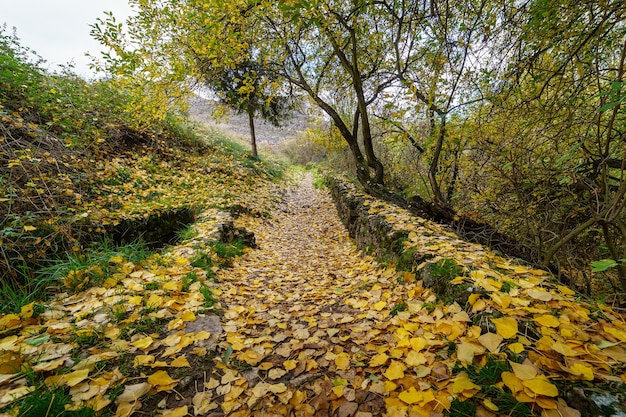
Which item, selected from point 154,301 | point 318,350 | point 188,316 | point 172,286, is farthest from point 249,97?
point 318,350

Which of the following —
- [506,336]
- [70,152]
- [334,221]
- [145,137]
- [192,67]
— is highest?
[192,67]

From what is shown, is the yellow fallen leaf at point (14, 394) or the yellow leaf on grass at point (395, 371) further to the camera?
the yellow leaf on grass at point (395, 371)

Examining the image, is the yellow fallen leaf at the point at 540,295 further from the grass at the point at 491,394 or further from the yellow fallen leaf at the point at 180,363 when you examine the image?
the yellow fallen leaf at the point at 180,363

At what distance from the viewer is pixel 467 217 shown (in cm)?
425

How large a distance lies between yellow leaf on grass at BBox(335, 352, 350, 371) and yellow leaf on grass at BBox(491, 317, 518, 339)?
0.89m

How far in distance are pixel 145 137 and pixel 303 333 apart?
7.53 metres

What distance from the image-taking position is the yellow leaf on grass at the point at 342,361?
1.71m

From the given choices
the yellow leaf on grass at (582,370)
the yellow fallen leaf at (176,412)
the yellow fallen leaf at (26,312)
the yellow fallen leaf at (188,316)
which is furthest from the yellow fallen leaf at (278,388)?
the yellow fallen leaf at (26,312)

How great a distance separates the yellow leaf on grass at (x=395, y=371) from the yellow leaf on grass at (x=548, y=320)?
77 centimetres

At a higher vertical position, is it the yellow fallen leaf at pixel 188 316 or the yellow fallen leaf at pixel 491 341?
the yellow fallen leaf at pixel 491 341

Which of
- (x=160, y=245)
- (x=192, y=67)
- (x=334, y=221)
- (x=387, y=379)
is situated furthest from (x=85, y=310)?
(x=334, y=221)

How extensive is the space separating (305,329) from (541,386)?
1.51 meters

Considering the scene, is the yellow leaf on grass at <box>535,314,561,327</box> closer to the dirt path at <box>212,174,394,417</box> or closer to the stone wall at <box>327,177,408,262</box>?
the dirt path at <box>212,174,394,417</box>

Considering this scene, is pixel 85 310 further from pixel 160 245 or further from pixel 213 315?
pixel 160 245
